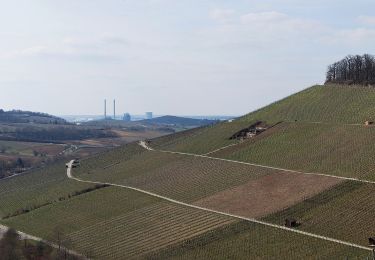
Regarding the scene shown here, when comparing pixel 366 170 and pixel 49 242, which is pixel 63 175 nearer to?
pixel 49 242

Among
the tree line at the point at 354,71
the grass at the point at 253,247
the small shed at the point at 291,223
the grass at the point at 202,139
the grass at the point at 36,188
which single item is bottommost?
the grass at the point at 36,188

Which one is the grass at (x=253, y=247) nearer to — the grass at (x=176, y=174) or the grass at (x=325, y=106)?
the grass at (x=176, y=174)

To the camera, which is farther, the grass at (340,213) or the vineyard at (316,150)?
the vineyard at (316,150)

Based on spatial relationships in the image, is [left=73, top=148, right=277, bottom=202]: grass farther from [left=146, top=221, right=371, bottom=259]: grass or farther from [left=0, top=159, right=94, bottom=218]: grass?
[left=146, top=221, right=371, bottom=259]: grass

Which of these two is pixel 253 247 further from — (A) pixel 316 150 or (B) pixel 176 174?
(B) pixel 176 174

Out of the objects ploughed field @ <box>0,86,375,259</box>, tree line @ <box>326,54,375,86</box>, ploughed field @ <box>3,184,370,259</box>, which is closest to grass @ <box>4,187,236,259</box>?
ploughed field @ <box>3,184,370,259</box>

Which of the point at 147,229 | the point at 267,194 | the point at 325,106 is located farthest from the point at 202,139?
the point at 147,229

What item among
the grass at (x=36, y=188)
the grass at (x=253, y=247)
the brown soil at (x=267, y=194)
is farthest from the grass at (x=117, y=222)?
the grass at (x=36, y=188)
